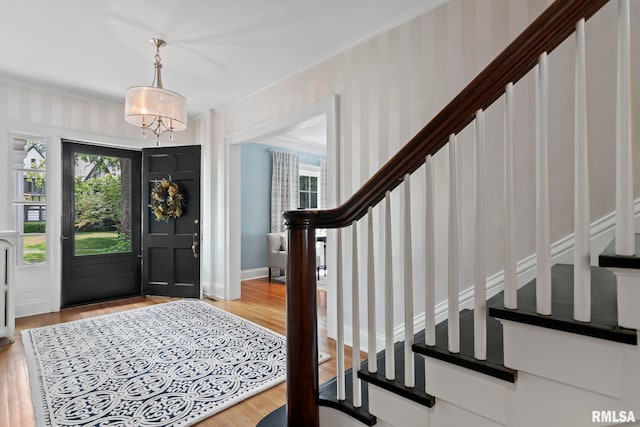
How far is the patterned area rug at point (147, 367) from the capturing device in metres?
1.92

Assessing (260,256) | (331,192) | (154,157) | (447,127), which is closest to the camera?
(447,127)

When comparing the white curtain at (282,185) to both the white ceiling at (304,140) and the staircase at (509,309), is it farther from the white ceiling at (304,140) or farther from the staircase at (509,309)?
the staircase at (509,309)

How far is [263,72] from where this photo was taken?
138 inches

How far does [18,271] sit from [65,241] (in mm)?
542

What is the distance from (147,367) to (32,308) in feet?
8.33

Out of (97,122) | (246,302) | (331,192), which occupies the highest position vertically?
(97,122)

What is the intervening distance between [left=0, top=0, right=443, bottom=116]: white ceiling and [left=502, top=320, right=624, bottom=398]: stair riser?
233 centimetres

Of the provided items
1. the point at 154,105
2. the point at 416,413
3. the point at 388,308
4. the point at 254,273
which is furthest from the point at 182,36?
the point at 254,273

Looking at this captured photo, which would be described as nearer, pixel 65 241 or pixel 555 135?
pixel 555 135

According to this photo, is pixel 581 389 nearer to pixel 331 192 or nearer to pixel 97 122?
pixel 331 192

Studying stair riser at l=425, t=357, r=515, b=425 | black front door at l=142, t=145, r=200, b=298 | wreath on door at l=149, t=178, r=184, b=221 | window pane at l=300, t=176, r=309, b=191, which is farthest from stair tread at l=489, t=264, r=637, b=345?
window pane at l=300, t=176, r=309, b=191

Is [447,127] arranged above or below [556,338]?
above

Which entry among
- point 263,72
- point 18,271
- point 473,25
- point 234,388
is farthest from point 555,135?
point 18,271

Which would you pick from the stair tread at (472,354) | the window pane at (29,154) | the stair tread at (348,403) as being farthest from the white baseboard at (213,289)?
the stair tread at (472,354)
